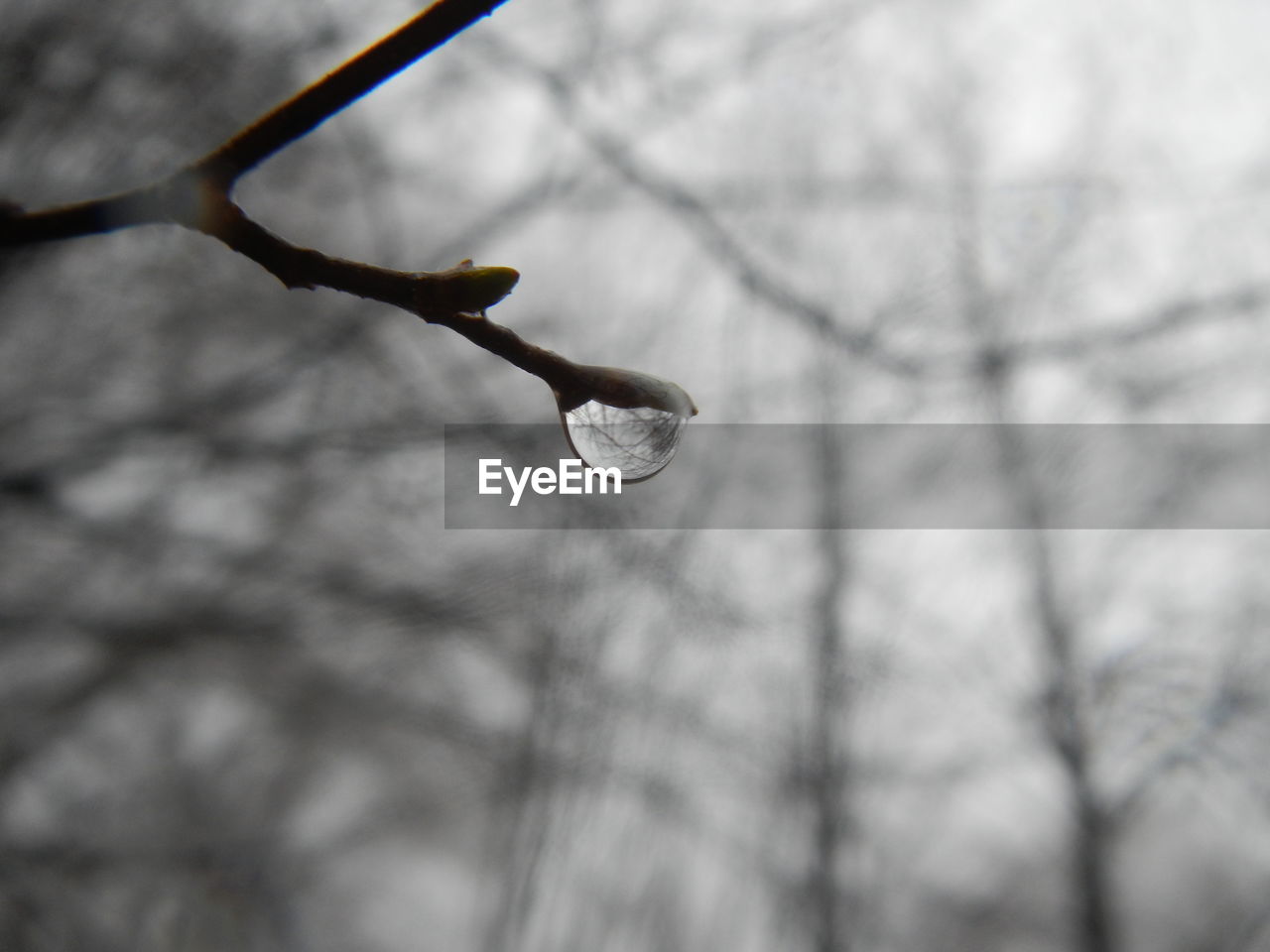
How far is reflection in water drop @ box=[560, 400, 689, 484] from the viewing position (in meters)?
0.39

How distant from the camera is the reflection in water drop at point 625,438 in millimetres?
386

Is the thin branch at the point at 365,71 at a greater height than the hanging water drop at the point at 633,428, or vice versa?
the thin branch at the point at 365,71

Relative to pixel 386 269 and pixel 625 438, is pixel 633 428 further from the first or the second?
pixel 386 269

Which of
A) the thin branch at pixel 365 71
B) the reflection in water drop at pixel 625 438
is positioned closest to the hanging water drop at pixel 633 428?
the reflection in water drop at pixel 625 438

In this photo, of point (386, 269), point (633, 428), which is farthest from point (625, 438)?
point (386, 269)

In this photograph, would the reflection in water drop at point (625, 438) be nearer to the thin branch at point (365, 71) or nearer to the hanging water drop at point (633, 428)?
the hanging water drop at point (633, 428)

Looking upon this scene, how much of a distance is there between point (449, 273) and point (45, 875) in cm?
192

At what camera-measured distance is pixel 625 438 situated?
0.40 metres

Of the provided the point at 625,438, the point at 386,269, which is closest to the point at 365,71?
the point at 386,269

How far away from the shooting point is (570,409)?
0.33 meters

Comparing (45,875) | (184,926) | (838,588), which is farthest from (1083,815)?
(45,875)

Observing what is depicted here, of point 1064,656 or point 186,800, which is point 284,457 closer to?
point 186,800

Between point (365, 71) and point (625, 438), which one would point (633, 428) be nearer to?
point (625, 438)

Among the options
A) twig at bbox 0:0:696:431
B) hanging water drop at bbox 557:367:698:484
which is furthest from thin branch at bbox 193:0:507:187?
hanging water drop at bbox 557:367:698:484
